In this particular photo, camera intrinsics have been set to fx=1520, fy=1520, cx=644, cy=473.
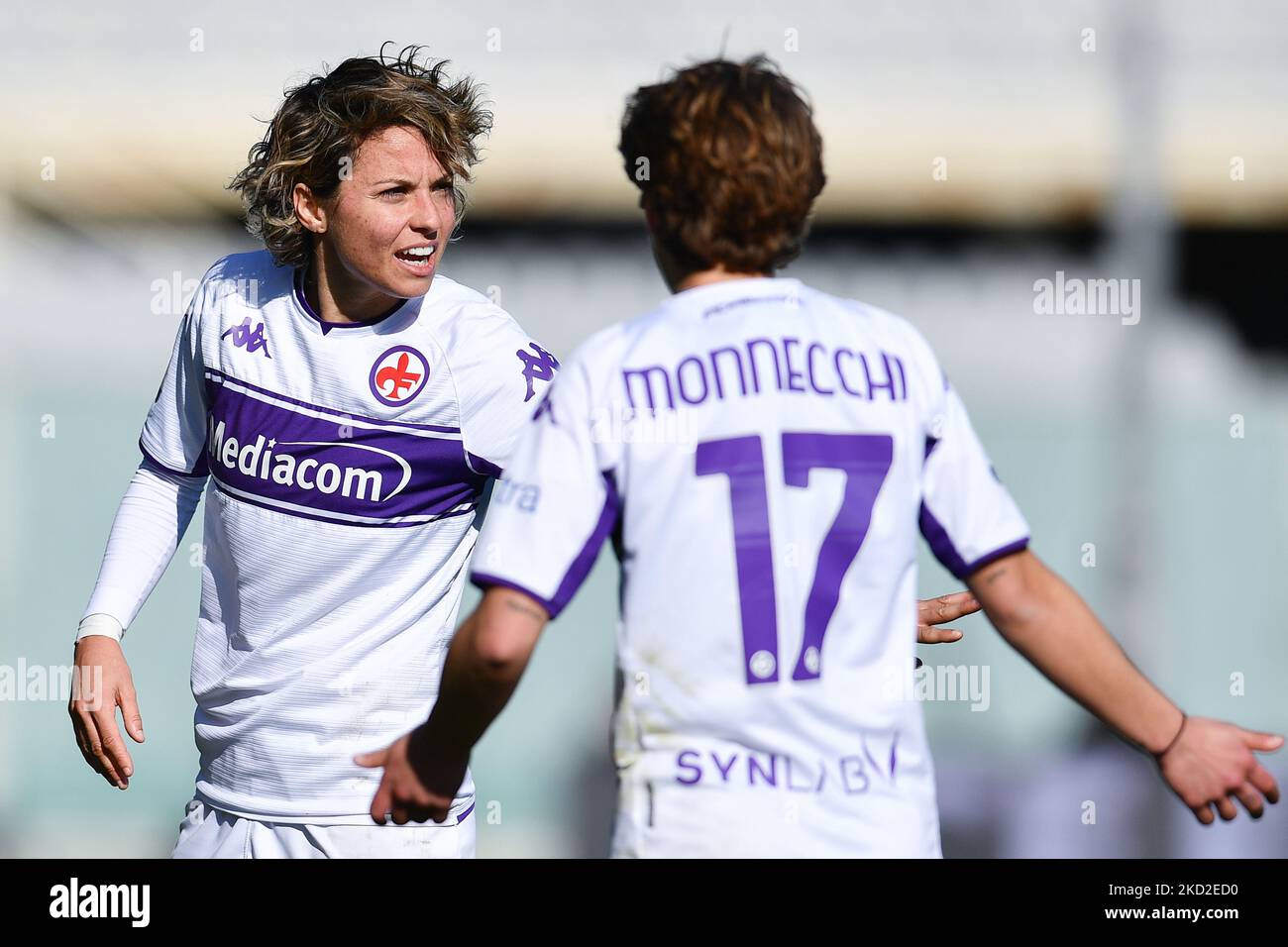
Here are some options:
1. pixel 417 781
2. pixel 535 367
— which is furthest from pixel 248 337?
pixel 417 781

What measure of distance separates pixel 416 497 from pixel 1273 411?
725 centimetres

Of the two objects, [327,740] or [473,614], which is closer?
[473,614]

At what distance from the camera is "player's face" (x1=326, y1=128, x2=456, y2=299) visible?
11.3 ft

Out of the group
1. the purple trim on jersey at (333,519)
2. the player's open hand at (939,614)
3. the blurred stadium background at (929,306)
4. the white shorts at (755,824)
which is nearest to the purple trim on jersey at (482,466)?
the purple trim on jersey at (333,519)

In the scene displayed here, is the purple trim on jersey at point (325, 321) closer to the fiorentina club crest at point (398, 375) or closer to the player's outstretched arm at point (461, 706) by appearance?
the fiorentina club crest at point (398, 375)

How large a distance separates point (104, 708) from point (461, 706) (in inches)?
52.2

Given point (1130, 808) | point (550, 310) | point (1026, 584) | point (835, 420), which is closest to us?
point (835, 420)

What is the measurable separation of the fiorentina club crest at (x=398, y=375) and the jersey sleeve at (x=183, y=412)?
0.44m

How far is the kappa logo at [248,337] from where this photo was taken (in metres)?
3.51

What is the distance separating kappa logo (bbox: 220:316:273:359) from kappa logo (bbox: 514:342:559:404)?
23.2 inches

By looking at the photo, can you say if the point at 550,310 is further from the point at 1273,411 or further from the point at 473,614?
the point at 473,614

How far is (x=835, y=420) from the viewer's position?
7.41ft

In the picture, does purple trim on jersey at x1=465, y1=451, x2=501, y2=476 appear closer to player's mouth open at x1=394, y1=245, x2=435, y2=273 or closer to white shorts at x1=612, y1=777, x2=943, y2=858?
player's mouth open at x1=394, y1=245, x2=435, y2=273

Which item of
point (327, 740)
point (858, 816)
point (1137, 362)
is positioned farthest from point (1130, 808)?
point (858, 816)
